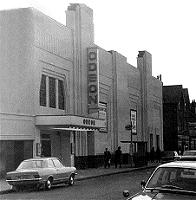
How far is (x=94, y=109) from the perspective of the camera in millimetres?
35531

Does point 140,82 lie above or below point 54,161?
above

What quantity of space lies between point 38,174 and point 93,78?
17.8 m

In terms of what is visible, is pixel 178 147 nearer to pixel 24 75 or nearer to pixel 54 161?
pixel 24 75

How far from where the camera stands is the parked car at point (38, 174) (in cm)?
1809

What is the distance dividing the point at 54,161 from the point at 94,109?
51.9 feet

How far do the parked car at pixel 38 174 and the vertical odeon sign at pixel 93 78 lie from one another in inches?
606

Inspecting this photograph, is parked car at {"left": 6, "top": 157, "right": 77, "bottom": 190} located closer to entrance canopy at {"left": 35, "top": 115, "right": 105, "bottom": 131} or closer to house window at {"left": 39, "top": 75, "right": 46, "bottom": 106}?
entrance canopy at {"left": 35, "top": 115, "right": 105, "bottom": 131}

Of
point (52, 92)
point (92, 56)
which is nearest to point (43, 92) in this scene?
point (52, 92)

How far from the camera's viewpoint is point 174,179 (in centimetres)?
853

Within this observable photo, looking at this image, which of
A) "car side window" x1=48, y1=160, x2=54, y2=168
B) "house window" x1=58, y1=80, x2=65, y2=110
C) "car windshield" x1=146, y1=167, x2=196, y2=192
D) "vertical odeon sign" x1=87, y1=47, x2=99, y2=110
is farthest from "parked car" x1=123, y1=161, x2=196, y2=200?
"vertical odeon sign" x1=87, y1=47, x2=99, y2=110

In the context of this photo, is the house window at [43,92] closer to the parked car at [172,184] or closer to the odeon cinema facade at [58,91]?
the odeon cinema facade at [58,91]

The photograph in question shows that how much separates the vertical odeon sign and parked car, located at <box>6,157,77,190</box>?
50.5 ft

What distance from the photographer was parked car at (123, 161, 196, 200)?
7.79 metres

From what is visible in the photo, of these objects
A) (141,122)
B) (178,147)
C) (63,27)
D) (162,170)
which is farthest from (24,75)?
(178,147)
